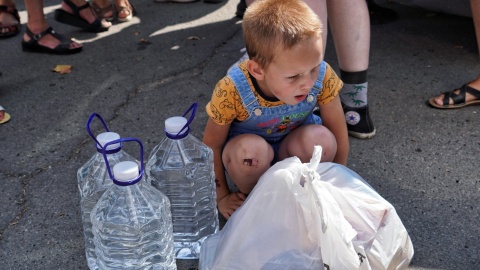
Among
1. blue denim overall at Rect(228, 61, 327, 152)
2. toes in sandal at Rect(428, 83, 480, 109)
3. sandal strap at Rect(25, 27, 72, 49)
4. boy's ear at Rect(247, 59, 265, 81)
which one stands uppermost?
boy's ear at Rect(247, 59, 265, 81)

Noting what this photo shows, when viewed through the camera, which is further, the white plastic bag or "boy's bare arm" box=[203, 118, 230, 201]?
"boy's bare arm" box=[203, 118, 230, 201]

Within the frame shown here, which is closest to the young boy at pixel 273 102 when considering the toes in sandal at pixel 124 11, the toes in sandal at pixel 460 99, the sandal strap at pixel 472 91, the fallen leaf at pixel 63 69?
the toes in sandal at pixel 460 99

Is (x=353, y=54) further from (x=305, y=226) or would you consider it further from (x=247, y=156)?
Answer: (x=305, y=226)

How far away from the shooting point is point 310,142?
2293 mm

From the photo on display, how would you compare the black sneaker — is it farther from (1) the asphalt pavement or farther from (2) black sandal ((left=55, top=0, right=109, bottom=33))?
(2) black sandal ((left=55, top=0, right=109, bottom=33))

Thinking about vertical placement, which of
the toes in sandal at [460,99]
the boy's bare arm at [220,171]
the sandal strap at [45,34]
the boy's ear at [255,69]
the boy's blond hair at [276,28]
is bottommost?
the sandal strap at [45,34]

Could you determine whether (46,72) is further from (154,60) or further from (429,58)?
(429,58)

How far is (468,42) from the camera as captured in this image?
152 inches

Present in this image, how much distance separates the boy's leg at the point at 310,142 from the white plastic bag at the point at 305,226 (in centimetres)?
27

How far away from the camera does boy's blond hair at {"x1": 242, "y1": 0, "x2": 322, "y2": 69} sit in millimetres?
1995

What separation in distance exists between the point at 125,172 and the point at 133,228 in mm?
282

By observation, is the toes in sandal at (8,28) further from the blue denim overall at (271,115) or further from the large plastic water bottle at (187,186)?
the blue denim overall at (271,115)

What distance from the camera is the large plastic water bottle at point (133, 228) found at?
2041 mm

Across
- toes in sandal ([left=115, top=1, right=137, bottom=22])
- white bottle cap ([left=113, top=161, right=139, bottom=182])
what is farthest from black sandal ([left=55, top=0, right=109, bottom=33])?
white bottle cap ([left=113, top=161, right=139, bottom=182])
